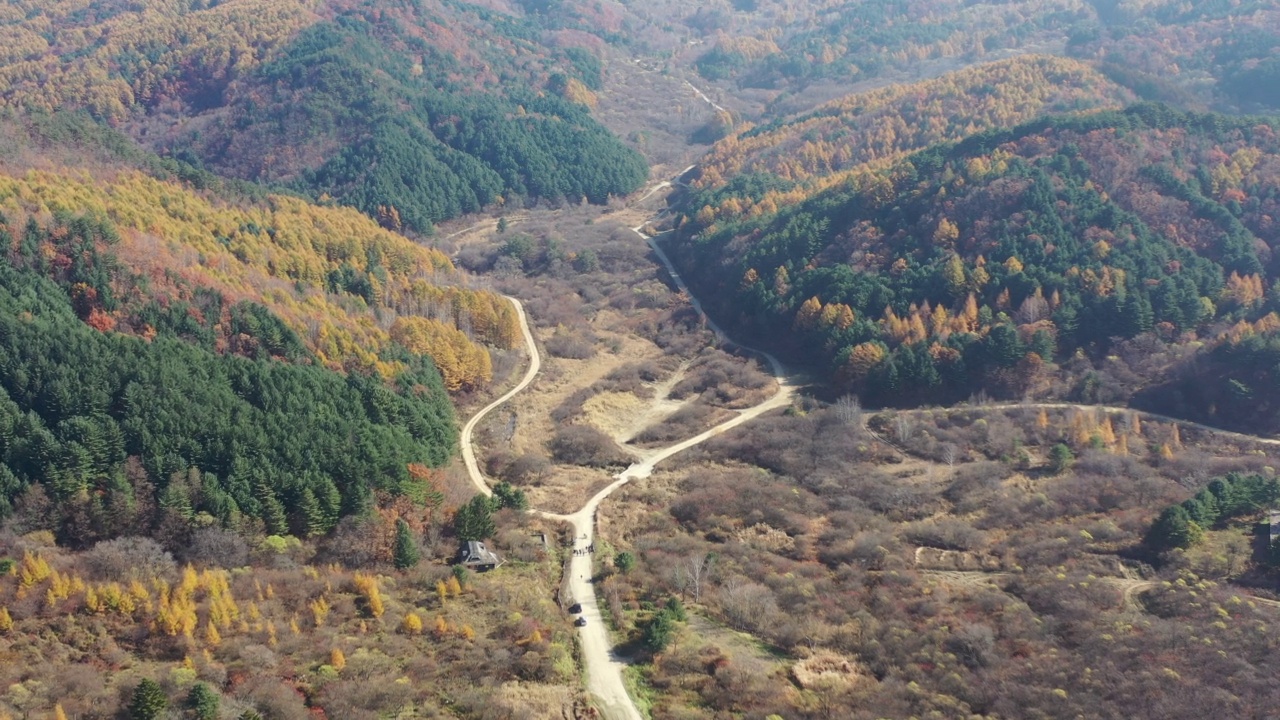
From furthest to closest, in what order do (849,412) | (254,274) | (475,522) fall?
(254,274), (849,412), (475,522)

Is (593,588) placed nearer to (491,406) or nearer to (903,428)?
(491,406)

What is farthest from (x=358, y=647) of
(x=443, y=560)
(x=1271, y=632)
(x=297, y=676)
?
(x=1271, y=632)

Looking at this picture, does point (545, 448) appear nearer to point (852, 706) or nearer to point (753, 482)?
point (753, 482)

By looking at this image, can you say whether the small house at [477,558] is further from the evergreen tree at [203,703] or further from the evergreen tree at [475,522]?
the evergreen tree at [203,703]

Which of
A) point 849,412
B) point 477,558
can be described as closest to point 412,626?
point 477,558

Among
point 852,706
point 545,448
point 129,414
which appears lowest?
point 545,448
